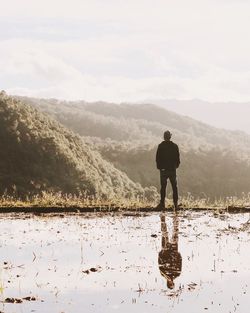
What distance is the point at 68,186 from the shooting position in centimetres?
5378

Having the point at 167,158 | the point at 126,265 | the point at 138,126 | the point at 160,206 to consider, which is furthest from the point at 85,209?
the point at 138,126

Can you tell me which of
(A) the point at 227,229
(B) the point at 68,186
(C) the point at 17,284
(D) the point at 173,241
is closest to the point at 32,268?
(C) the point at 17,284

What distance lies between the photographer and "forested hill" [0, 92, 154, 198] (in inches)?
2052

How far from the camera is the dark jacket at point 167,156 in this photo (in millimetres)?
15047

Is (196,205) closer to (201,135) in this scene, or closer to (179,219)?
(179,219)

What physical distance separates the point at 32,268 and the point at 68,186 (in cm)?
4578

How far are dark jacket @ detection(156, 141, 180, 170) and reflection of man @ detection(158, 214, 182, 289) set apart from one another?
3937mm

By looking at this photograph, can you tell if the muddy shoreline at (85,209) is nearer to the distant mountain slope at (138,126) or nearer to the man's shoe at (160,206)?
the man's shoe at (160,206)

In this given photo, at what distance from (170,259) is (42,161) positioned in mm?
47503

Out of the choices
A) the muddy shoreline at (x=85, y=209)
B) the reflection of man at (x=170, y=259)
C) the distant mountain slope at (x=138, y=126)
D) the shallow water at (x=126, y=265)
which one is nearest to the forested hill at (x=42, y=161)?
the muddy shoreline at (x=85, y=209)

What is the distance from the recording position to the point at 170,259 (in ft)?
28.8

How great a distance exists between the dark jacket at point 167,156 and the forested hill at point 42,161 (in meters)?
33.8

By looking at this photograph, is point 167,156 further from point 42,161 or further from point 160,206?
point 42,161

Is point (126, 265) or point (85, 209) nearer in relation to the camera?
point (126, 265)
